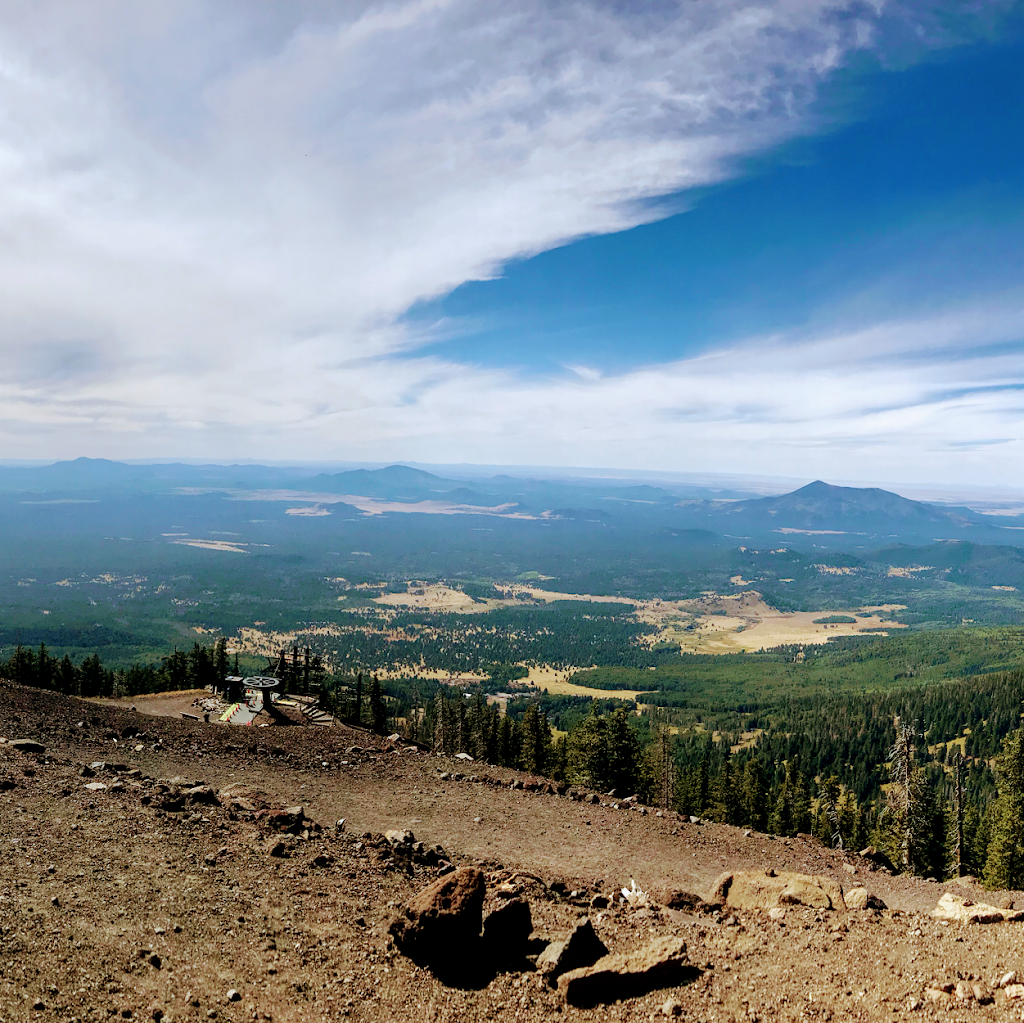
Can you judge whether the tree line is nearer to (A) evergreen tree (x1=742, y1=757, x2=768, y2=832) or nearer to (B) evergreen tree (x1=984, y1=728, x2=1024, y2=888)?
(A) evergreen tree (x1=742, y1=757, x2=768, y2=832)

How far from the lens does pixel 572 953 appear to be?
393 inches

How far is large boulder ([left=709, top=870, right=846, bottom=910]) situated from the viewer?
1311 centimetres

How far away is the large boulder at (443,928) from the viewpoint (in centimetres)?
997

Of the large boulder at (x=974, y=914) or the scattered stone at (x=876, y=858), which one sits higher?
the large boulder at (x=974, y=914)

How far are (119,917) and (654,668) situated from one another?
7570 inches

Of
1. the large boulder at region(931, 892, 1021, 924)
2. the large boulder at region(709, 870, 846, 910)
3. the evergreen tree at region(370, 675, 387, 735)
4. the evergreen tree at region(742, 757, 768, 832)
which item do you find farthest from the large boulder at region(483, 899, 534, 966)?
the evergreen tree at region(742, 757, 768, 832)

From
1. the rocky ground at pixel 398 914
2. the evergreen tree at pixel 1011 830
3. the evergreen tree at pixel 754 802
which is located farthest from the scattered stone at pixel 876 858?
the evergreen tree at pixel 754 802

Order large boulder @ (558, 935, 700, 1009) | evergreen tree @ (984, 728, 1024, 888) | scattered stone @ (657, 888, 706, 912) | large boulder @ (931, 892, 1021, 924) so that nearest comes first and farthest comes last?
large boulder @ (558, 935, 700, 1009) → large boulder @ (931, 892, 1021, 924) → scattered stone @ (657, 888, 706, 912) → evergreen tree @ (984, 728, 1024, 888)

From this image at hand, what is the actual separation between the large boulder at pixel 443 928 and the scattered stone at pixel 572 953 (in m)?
1.30

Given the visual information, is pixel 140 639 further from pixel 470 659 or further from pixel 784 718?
pixel 784 718

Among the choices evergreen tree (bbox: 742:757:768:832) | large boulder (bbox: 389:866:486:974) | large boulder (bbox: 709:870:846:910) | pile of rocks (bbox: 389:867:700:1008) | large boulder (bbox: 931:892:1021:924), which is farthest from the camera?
evergreen tree (bbox: 742:757:768:832)

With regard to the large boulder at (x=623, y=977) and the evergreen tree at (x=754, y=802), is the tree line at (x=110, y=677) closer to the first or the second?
the evergreen tree at (x=754, y=802)

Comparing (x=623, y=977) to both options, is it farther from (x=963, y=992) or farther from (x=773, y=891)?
(x=773, y=891)

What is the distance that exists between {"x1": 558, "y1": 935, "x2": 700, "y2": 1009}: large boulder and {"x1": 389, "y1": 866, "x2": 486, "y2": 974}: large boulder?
1775 mm
